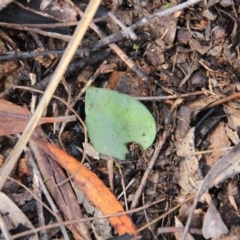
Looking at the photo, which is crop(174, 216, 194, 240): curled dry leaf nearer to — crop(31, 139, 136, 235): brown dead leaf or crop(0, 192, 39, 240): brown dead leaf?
crop(31, 139, 136, 235): brown dead leaf

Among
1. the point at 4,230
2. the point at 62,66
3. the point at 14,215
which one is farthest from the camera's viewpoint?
the point at 14,215

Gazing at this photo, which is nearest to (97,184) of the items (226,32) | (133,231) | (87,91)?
(133,231)

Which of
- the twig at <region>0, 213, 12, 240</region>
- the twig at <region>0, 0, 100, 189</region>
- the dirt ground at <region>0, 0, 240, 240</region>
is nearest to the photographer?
the twig at <region>0, 0, 100, 189</region>

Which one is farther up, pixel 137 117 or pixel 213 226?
pixel 137 117

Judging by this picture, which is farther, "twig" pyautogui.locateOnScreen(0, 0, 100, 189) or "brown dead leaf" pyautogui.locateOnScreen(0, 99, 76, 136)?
"brown dead leaf" pyautogui.locateOnScreen(0, 99, 76, 136)

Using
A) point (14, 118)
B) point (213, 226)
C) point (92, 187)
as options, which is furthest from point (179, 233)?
point (14, 118)

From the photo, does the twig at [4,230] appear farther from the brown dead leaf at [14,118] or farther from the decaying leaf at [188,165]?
the decaying leaf at [188,165]

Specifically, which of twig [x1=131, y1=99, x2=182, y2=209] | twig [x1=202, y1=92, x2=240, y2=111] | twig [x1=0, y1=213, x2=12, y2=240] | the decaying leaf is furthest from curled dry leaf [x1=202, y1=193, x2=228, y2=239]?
twig [x1=0, y1=213, x2=12, y2=240]

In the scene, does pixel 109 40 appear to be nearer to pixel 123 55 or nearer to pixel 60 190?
pixel 123 55
